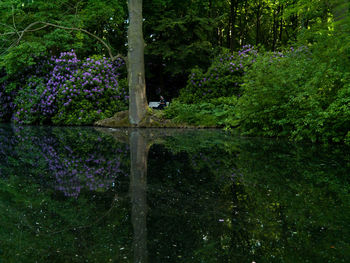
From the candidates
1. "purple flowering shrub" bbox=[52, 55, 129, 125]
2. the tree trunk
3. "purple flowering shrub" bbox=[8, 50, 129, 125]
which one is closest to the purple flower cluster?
"purple flowering shrub" bbox=[8, 50, 129, 125]

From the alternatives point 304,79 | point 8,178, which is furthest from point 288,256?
point 304,79

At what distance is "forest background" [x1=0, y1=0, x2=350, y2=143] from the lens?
7.70 m

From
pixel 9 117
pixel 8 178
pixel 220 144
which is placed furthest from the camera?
pixel 9 117

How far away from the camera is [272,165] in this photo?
5297 millimetres

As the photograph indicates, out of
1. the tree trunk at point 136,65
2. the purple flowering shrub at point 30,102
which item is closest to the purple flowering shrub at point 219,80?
the tree trunk at point 136,65

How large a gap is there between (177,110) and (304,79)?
6.64m

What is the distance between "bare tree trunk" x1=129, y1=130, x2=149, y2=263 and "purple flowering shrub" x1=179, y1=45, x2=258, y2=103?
406 inches

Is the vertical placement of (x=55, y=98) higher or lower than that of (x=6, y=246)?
higher

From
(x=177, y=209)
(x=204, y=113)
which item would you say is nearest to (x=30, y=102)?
(x=204, y=113)

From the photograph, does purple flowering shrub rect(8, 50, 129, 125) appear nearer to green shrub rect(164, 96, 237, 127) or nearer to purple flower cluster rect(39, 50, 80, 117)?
purple flower cluster rect(39, 50, 80, 117)

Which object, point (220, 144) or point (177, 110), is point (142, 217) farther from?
point (177, 110)

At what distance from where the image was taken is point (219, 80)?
53.8ft

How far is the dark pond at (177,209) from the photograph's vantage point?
2.29m

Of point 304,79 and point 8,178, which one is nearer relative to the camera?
point 8,178
